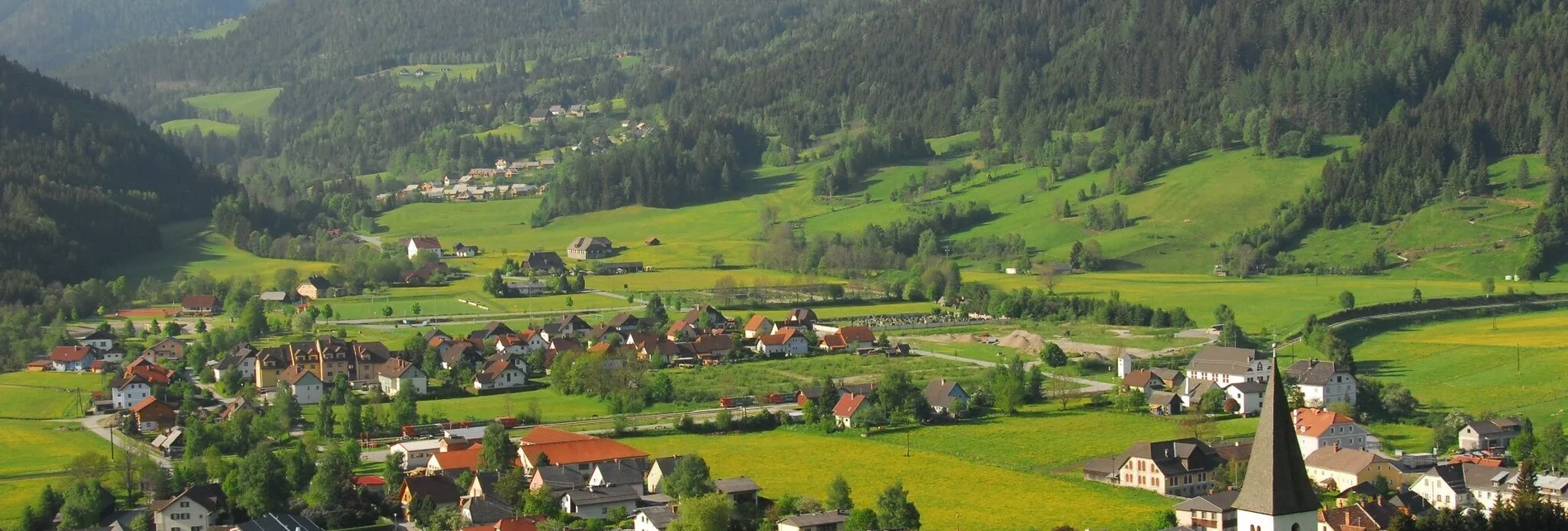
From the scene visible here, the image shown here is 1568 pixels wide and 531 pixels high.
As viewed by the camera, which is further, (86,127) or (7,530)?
(86,127)

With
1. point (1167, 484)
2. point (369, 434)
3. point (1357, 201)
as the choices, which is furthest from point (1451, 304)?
point (369, 434)

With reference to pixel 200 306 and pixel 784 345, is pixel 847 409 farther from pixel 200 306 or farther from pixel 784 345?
pixel 200 306

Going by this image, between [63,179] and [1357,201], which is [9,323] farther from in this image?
[1357,201]

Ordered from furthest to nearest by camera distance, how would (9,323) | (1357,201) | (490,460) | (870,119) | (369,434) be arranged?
A: 1. (870,119)
2. (1357,201)
3. (9,323)
4. (369,434)
5. (490,460)

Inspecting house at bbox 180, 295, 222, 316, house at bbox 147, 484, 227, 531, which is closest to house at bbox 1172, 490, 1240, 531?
house at bbox 147, 484, 227, 531

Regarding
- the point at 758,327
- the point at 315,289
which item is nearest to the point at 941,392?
the point at 758,327

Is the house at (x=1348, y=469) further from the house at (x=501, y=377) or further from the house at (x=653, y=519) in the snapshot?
the house at (x=501, y=377)
